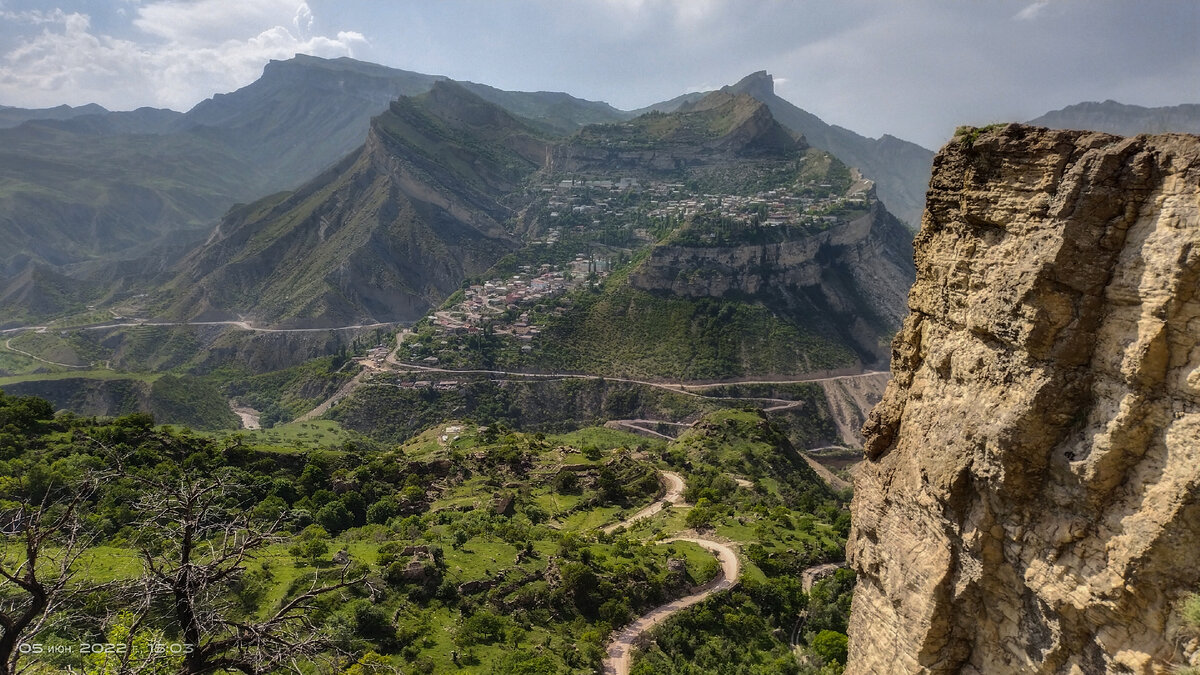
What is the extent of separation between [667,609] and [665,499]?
60.9ft

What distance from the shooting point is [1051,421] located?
A: 1138 centimetres

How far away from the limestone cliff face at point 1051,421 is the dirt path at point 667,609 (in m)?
16.6

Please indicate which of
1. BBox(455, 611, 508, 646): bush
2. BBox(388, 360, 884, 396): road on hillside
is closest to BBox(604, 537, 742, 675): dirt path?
BBox(455, 611, 508, 646): bush

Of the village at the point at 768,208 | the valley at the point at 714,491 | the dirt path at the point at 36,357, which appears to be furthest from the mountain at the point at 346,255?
the valley at the point at 714,491

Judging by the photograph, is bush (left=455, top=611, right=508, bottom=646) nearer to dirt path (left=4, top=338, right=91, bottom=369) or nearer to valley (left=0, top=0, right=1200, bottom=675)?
valley (left=0, top=0, right=1200, bottom=675)

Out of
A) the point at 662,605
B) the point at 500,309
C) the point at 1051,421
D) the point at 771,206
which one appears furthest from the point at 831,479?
the point at 771,206

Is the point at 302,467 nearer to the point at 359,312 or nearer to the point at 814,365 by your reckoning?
the point at 814,365

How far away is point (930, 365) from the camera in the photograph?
591 inches

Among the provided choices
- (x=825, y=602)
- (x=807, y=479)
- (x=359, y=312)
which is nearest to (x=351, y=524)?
(x=825, y=602)

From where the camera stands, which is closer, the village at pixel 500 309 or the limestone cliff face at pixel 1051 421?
the limestone cliff face at pixel 1051 421

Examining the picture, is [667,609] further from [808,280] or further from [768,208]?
[768,208]

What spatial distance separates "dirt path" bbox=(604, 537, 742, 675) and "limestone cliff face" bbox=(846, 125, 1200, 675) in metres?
16.6

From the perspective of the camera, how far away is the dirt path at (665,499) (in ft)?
155

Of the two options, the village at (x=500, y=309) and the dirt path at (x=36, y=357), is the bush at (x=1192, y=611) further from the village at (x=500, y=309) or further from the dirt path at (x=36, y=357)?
the dirt path at (x=36, y=357)
